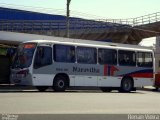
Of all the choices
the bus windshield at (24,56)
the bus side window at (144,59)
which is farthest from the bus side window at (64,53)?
the bus side window at (144,59)

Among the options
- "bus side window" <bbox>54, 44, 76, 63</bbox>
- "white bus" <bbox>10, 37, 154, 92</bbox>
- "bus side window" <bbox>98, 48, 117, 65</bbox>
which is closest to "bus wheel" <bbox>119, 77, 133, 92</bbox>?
"white bus" <bbox>10, 37, 154, 92</bbox>

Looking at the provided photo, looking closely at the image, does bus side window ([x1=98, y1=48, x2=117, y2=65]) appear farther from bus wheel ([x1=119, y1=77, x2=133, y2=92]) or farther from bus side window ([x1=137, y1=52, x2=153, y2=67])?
bus side window ([x1=137, y1=52, x2=153, y2=67])

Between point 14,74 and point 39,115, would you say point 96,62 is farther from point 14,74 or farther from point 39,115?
point 39,115

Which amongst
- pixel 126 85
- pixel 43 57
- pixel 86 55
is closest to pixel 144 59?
pixel 126 85

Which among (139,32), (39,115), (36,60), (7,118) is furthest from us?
(139,32)

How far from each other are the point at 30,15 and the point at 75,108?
63.5m

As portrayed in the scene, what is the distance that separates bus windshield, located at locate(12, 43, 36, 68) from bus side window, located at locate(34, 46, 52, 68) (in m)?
0.32

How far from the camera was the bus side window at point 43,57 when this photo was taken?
23.9 metres

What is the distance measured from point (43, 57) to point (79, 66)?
2.77 metres

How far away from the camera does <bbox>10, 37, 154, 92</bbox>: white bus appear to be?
78.8 ft

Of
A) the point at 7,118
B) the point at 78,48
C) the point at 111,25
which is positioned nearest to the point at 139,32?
the point at 111,25

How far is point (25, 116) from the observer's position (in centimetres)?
1163

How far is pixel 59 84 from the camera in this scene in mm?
24781

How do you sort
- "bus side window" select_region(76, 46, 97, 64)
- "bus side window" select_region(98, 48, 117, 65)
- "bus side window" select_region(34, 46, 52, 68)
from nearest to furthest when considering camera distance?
"bus side window" select_region(34, 46, 52, 68)
"bus side window" select_region(76, 46, 97, 64)
"bus side window" select_region(98, 48, 117, 65)
